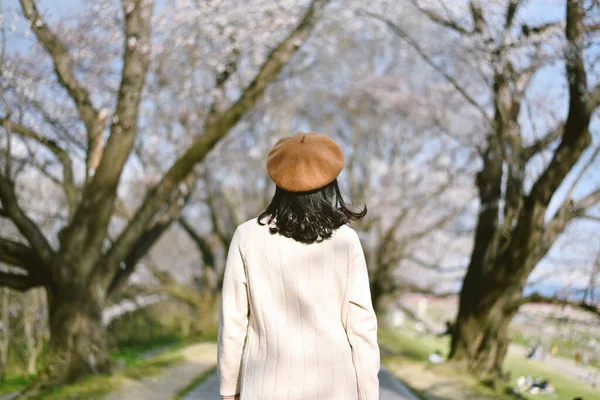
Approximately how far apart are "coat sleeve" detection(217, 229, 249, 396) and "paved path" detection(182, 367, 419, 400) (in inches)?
228

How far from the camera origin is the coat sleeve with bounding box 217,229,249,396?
2801 millimetres

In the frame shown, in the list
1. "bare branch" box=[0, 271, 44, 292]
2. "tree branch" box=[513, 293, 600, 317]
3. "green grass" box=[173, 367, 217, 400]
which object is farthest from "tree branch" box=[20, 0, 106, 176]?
"tree branch" box=[513, 293, 600, 317]

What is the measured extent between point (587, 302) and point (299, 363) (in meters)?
6.78

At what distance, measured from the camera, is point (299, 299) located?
111 inches

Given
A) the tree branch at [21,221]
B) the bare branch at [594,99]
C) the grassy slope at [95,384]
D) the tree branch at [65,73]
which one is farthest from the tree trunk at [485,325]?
the tree branch at [21,221]

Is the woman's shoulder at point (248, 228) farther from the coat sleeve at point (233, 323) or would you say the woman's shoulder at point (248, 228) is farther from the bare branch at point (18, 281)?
the bare branch at point (18, 281)

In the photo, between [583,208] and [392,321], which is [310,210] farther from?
[392,321]

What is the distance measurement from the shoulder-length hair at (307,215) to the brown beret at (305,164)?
58 mm

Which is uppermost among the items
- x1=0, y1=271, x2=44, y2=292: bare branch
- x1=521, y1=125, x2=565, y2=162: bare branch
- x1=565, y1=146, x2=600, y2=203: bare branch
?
x1=521, y1=125, x2=565, y2=162: bare branch

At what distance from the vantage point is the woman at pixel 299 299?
2.79 metres

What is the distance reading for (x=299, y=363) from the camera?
9.14 ft

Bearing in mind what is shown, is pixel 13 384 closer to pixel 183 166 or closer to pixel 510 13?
pixel 183 166

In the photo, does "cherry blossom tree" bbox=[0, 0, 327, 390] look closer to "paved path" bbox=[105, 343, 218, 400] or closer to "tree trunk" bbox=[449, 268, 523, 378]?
"paved path" bbox=[105, 343, 218, 400]

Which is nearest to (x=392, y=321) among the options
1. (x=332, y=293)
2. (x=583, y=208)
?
(x=583, y=208)
